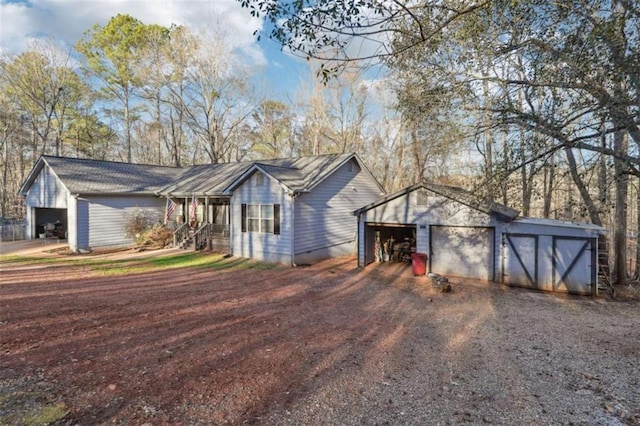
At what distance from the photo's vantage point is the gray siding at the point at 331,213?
14281 mm

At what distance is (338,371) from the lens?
16.2 feet

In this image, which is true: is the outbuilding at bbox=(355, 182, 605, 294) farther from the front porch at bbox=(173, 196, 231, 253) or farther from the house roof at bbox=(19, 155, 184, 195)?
the house roof at bbox=(19, 155, 184, 195)

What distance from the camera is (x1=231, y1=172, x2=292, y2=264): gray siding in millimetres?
13938

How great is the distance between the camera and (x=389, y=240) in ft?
50.2

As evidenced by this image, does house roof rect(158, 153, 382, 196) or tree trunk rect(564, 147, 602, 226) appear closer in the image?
tree trunk rect(564, 147, 602, 226)

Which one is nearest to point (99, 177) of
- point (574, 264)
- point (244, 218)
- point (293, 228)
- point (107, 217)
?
point (107, 217)

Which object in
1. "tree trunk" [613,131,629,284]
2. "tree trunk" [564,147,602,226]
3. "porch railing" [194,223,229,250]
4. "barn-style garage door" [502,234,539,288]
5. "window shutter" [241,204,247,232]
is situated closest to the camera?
"tree trunk" [564,147,602,226]

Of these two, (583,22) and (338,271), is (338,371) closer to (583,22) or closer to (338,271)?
(583,22)

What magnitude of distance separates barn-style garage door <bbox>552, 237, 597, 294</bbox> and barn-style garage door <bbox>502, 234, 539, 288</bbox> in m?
0.55

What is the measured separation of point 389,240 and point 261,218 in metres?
5.85

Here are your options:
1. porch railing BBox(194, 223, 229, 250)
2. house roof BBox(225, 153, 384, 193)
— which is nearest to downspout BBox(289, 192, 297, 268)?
house roof BBox(225, 153, 384, 193)

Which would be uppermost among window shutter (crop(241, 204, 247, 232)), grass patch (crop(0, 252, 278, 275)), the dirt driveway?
window shutter (crop(241, 204, 247, 232))

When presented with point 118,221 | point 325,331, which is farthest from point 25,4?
point 325,331

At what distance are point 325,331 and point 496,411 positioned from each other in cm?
336
